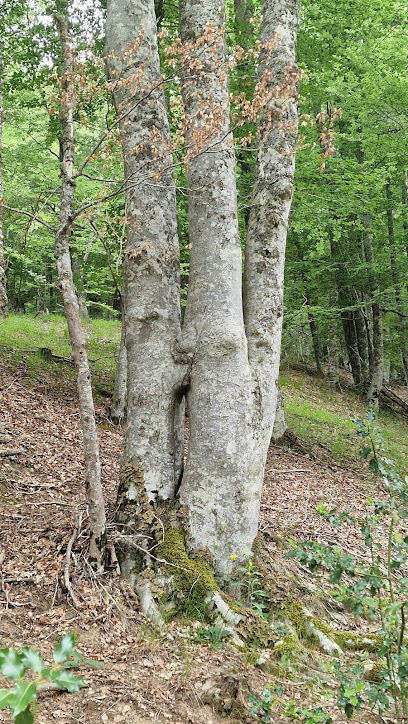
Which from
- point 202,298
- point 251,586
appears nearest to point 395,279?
point 202,298

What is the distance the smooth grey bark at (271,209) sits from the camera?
447 centimetres

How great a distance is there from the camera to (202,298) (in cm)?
427

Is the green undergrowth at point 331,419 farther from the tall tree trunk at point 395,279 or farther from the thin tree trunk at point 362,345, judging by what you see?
the tall tree trunk at point 395,279

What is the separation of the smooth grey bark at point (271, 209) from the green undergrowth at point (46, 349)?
3.43 m

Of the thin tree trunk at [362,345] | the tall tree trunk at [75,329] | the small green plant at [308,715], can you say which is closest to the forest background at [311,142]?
the tall tree trunk at [75,329]

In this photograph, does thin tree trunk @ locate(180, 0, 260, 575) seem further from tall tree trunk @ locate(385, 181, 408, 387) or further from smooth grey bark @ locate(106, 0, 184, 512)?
tall tree trunk @ locate(385, 181, 408, 387)

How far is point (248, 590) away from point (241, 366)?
1796 millimetres

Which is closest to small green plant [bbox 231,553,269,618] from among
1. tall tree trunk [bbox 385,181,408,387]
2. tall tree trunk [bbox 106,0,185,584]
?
tall tree trunk [bbox 106,0,185,584]

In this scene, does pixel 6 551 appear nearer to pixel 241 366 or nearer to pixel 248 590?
pixel 248 590

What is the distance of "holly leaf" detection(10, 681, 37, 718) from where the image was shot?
120 centimetres

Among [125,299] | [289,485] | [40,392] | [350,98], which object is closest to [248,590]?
[125,299]

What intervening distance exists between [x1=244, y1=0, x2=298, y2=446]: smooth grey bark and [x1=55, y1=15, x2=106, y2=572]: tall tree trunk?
59.6 inches

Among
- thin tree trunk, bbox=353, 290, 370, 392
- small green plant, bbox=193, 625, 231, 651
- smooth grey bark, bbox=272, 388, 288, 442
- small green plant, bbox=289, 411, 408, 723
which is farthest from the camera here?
thin tree trunk, bbox=353, 290, 370, 392

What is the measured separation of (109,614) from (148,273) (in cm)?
274
